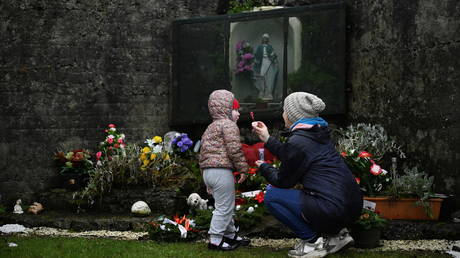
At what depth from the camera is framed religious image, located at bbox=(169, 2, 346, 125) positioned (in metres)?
7.84

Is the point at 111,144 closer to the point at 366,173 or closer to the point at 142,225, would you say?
the point at 142,225

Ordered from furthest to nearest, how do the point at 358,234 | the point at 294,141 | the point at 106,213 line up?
the point at 106,213 < the point at 358,234 < the point at 294,141

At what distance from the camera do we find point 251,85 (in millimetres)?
8242

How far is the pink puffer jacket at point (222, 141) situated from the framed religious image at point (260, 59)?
2925mm

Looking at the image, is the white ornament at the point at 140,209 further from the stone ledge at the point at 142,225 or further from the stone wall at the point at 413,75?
the stone wall at the point at 413,75

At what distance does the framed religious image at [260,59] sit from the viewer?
7.84 m

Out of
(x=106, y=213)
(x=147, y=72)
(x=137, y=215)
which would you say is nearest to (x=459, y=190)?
(x=137, y=215)

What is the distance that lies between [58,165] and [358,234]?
4.78 metres

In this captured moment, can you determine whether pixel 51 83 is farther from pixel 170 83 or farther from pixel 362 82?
pixel 362 82

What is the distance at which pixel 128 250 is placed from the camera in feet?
15.6

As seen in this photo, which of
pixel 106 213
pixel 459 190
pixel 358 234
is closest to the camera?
pixel 358 234

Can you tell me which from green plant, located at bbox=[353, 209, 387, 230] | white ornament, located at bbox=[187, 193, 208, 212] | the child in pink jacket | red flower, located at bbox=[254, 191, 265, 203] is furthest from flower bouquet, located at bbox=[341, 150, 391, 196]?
white ornament, located at bbox=[187, 193, 208, 212]

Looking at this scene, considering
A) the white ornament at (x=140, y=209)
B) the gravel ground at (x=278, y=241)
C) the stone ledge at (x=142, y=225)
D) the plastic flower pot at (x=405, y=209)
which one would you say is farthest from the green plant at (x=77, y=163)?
the plastic flower pot at (x=405, y=209)

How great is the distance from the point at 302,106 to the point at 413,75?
2.98m
